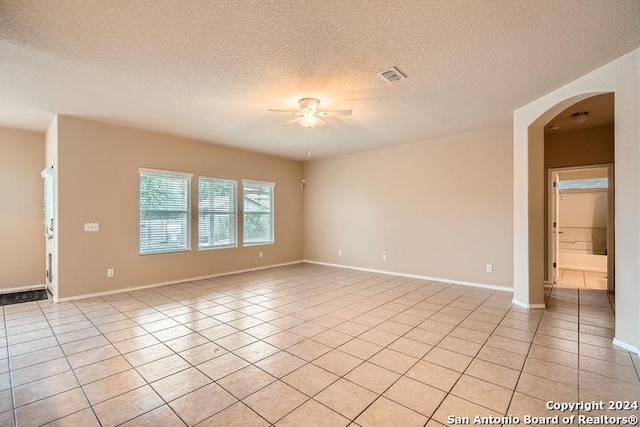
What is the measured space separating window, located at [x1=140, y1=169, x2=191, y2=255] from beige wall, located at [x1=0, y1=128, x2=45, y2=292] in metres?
1.85

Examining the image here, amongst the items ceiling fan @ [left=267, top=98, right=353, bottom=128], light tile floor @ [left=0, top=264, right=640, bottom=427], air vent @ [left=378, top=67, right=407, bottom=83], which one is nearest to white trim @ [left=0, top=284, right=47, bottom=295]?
light tile floor @ [left=0, top=264, right=640, bottom=427]

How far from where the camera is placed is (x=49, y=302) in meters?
4.32

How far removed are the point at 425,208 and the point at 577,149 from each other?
2.74 meters

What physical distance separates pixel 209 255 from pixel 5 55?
412cm

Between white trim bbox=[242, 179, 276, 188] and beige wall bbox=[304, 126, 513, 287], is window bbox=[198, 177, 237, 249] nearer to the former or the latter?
white trim bbox=[242, 179, 276, 188]

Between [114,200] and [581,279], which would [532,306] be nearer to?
[581,279]

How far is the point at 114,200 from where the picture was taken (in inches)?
192

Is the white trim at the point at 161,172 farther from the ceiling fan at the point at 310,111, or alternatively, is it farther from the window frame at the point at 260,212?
the ceiling fan at the point at 310,111

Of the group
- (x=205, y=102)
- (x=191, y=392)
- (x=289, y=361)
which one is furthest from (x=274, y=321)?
(x=205, y=102)

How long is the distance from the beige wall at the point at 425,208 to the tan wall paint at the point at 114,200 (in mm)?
2531

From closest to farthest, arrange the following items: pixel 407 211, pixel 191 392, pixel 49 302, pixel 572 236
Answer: pixel 191 392 → pixel 49 302 → pixel 407 211 → pixel 572 236

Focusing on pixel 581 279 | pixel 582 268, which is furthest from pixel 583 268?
pixel 581 279

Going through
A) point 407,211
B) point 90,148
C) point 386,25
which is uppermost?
point 386,25

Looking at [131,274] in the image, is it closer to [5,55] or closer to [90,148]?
[90,148]
